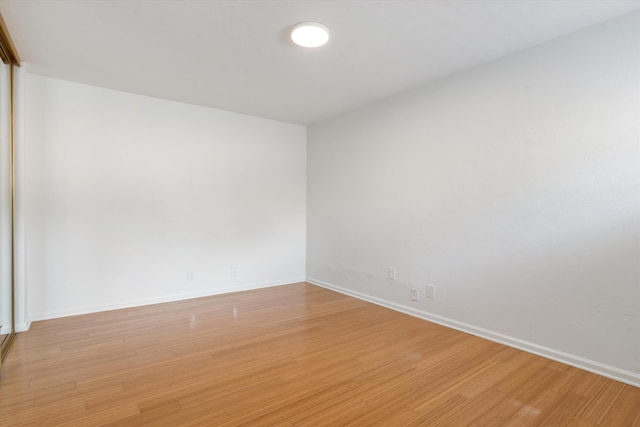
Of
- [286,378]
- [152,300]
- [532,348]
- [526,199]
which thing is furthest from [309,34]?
[152,300]

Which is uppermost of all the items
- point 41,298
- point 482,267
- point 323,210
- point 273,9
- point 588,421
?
point 273,9

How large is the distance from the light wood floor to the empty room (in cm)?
2

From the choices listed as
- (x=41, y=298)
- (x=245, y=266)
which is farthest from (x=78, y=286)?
(x=245, y=266)

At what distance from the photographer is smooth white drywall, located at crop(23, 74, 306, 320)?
334 centimetres

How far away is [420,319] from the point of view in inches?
136

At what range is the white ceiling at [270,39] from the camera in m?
2.17

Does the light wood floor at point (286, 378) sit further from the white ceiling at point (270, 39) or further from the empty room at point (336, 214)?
the white ceiling at point (270, 39)

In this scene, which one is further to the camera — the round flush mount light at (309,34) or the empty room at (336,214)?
the round flush mount light at (309,34)

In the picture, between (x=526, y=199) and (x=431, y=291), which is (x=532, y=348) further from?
(x=526, y=199)

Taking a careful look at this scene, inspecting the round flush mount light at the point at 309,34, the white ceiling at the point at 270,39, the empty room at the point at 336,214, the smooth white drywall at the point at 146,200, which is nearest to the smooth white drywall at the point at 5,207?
the empty room at the point at 336,214

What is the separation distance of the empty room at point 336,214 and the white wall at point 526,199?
0.6 inches

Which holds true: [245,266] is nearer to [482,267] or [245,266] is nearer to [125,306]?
[125,306]

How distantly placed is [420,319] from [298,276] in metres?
2.27

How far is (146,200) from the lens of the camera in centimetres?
388
